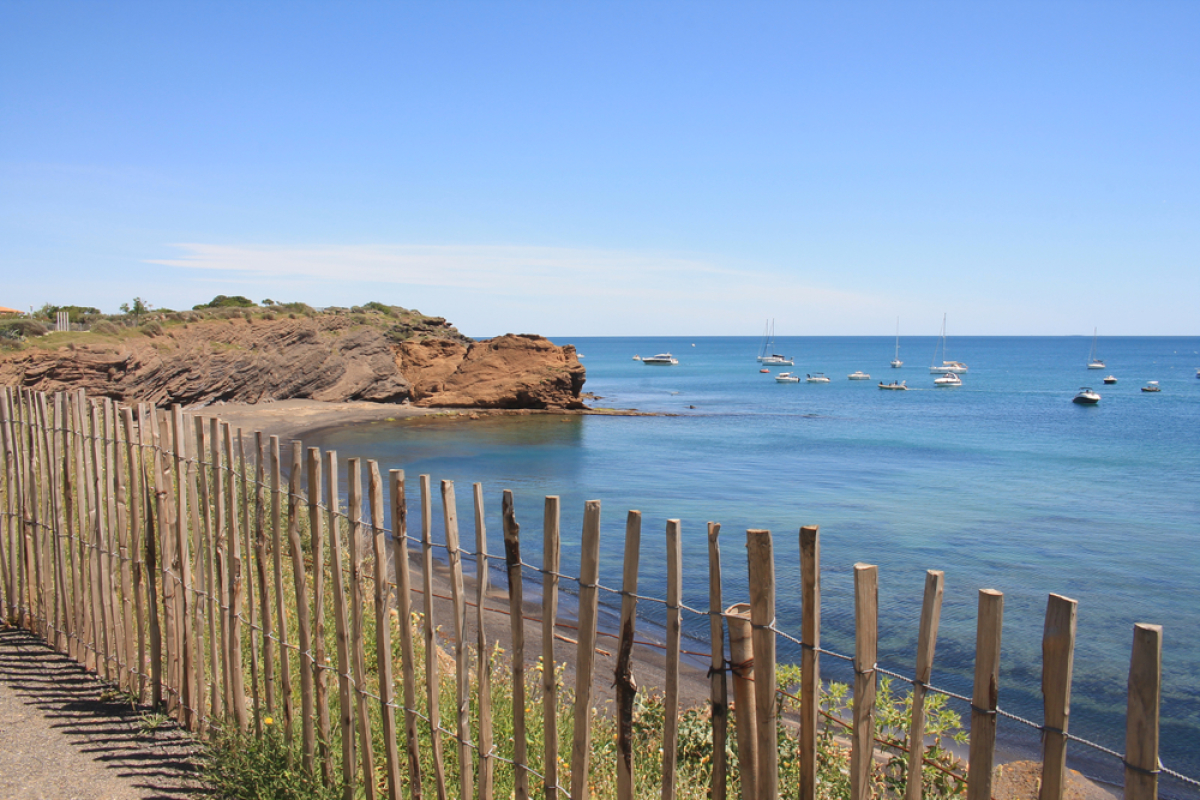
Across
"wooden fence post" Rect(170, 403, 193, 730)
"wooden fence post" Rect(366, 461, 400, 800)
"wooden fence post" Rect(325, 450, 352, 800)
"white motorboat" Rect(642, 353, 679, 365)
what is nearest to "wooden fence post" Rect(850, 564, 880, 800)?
"wooden fence post" Rect(366, 461, 400, 800)

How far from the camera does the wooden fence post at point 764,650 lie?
2.49 m

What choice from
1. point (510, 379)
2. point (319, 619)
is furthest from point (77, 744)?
point (510, 379)

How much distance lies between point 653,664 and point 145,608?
21.1 feet

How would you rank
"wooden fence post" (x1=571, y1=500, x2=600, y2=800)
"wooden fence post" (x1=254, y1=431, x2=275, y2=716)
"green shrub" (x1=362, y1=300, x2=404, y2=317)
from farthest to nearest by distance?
"green shrub" (x1=362, y1=300, x2=404, y2=317)
"wooden fence post" (x1=254, y1=431, x2=275, y2=716)
"wooden fence post" (x1=571, y1=500, x2=600, y2=800)

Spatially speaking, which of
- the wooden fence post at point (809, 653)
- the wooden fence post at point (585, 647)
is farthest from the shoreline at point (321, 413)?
the wooden fence post at point (809, 653)

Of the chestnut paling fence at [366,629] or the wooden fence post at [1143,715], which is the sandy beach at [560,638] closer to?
the chestnut paling fence at [366,629]

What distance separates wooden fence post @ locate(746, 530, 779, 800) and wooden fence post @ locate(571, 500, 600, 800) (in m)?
0.55

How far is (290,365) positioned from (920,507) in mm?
30049

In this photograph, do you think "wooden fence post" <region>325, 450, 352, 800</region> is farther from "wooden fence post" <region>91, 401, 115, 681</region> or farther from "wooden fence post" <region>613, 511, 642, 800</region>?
"wooden fence post" <region>91, 401, 115, 681</region>

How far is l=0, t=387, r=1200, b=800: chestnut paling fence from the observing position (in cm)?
231

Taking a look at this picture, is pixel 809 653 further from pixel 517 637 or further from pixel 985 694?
pixel 517 637

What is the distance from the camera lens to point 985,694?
2.13 meters

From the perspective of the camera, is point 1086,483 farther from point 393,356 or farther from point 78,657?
point 393,356

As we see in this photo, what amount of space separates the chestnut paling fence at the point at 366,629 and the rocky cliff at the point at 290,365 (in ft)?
74.3
